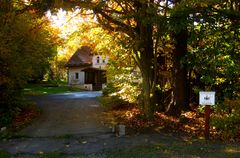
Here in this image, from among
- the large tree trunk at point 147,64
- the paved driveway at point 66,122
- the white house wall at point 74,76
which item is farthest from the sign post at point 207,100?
the white house wall at point 74,76

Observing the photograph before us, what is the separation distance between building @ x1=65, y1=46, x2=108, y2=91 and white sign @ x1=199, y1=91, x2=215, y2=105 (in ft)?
131

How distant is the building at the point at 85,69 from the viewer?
53.2 m

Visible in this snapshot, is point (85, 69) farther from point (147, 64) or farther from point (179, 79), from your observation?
point (147, 64)

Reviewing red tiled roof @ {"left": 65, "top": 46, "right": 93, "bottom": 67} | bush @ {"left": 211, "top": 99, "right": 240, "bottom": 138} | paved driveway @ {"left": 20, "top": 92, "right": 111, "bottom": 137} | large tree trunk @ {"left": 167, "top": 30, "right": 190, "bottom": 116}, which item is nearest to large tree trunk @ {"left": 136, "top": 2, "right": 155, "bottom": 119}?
large tree trunk @ {"left": 167, "top": 30, "right": 190, "bottom": 116}

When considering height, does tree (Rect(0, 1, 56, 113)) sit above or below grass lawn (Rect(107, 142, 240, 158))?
above

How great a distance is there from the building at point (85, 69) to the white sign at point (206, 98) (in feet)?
131

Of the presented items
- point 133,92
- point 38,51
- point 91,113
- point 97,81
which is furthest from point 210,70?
point 97,81

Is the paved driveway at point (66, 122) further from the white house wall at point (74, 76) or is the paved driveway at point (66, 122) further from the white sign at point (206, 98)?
the white house wall at point (74, 76)

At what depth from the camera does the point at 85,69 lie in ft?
173

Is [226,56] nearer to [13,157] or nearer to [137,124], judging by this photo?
[137,124]

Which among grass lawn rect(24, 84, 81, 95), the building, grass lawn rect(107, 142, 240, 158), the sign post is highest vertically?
the building

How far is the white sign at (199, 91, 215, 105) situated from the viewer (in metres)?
11.9

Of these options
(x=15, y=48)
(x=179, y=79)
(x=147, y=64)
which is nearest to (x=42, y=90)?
(x=15, y=48)

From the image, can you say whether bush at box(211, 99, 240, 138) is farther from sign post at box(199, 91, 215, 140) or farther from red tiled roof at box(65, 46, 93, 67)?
red tiled roof at box(65, 46, 93, 67)
